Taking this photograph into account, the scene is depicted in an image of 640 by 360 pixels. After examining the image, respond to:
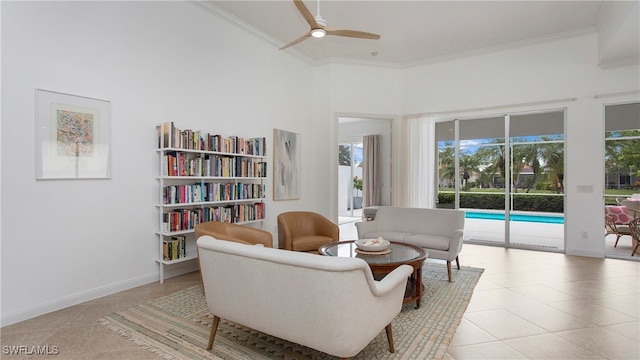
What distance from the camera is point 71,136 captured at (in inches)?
127

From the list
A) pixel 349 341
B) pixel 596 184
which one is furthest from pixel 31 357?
pixel 596 184

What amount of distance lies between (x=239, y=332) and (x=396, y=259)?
155 cm

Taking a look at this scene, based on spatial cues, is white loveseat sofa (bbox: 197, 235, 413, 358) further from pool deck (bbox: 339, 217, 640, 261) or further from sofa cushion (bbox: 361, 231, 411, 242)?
pool deck (bbox: 339, 217, 640, 261)

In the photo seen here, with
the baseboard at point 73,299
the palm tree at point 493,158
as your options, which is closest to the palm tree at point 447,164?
the palm tree at point 493,158

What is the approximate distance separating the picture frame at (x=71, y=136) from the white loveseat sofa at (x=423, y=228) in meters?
3.32

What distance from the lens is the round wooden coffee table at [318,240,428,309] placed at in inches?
122

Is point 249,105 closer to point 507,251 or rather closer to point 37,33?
point 37,33

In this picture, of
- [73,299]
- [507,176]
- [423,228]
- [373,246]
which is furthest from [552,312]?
[73,299]

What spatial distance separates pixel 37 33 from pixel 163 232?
7.37 feet

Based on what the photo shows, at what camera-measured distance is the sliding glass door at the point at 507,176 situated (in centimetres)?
588

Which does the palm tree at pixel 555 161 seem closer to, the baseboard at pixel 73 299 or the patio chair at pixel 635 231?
the patio chair at pixel 635 231

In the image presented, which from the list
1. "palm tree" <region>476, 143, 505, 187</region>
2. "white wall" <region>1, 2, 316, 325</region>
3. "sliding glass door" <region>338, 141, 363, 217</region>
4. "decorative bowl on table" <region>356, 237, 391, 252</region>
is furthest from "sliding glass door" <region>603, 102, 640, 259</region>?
"sliding glass door" <region>338, 141, 363, 217</region>

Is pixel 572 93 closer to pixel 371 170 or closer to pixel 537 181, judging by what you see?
pixel 537 181

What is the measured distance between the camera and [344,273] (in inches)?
70.5
